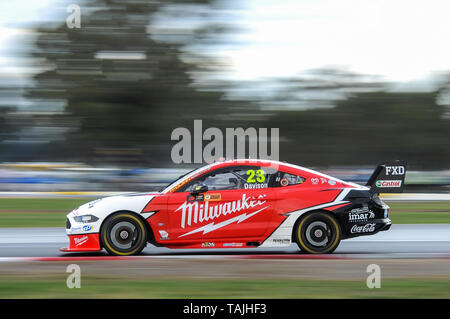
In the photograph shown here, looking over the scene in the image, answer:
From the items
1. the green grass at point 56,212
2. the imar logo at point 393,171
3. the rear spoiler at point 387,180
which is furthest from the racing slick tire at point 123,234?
the green grass at point 56,212

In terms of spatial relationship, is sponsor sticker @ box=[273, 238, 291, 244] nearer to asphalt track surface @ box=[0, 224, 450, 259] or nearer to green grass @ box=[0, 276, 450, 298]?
asphalt track surface @ box=[0, 224, 450, 259]

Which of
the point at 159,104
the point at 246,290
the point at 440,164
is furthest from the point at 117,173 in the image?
the point at 246,290

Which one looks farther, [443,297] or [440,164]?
[440,164]

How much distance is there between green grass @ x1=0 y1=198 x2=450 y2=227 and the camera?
1487cm

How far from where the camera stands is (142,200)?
8484 mm

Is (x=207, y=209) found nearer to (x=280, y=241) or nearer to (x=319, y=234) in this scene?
(x=280, y=241)

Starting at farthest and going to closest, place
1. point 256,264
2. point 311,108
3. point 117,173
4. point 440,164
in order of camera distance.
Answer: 1. point 440,164
2. point 311,108
3. point 117,173
4. point 256,264

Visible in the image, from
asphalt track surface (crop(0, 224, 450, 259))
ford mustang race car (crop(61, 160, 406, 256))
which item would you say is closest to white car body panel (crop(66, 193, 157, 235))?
ford mustang race car (crop(61, 160, 406, 256))

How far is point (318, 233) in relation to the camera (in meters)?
8.62

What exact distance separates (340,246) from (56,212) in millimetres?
10425

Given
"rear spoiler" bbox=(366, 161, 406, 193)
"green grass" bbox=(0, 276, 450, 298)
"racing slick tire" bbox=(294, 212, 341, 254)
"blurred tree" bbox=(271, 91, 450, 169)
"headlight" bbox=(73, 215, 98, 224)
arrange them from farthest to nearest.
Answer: "blurred tree" bbox=(271, 91, 450, 169) → "rear spoiler" bbox=(366, 161, 406, 193) → "racing slick tire" bbox=(294, 212, 341, 254) → "headlight" bbox=(73, 215, 98, 224) → "green grass" bbox=(0, 276, 450, 298)

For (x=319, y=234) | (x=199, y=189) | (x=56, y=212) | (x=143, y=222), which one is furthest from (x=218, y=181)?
(x=56, y=212)
